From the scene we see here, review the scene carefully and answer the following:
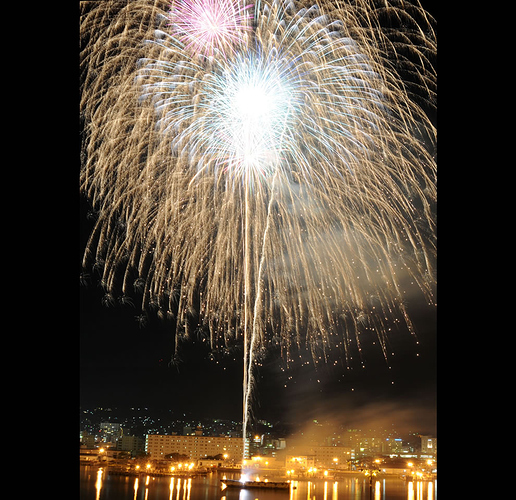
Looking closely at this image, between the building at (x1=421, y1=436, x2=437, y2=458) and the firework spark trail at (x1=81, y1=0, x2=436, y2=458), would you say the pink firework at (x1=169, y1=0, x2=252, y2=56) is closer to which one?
the firework spark trail at (x1=81, y1=0, x2=436, y2=458)

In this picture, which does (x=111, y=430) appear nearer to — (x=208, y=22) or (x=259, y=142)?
(x=259, y=142)


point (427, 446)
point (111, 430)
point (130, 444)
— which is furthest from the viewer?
point (130, 444)

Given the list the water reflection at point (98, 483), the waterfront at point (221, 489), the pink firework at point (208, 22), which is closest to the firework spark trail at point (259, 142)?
the pink firework at point (208, 22)

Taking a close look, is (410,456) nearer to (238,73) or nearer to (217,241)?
(217,241)

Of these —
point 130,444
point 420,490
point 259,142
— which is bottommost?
point 420,490

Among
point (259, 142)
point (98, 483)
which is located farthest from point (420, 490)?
point (259, 142)

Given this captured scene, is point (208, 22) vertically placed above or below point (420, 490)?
above
